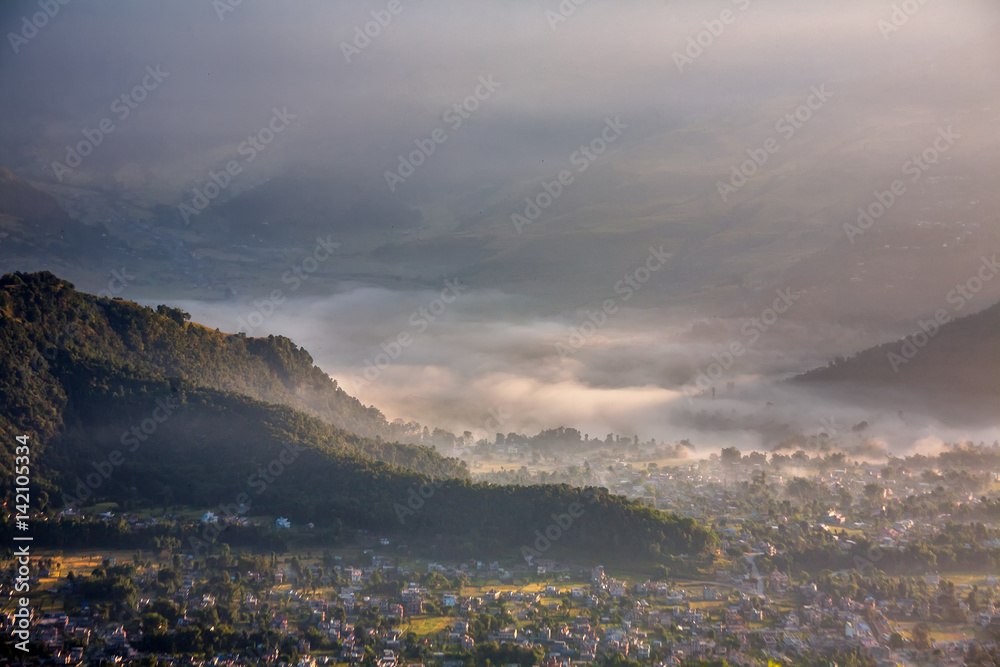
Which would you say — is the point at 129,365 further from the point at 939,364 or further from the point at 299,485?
the point at 939,364

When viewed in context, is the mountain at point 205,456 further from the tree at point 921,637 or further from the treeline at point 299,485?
the tree at point 921,637

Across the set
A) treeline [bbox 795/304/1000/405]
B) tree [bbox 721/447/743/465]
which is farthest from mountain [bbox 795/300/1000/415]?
tree [bbox 721/447/743/465]

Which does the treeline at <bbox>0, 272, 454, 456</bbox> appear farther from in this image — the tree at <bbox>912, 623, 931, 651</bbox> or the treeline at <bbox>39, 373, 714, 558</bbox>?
the tree at <bbox>912, 623, 931, 651</bbox>

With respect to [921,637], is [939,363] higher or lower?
higher

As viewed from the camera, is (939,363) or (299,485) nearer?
(299,485)

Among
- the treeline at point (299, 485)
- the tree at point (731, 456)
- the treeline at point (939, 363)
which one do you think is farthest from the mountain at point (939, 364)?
the treeline at point (299, 485)

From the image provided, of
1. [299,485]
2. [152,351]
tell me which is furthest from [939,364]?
[152,351]
